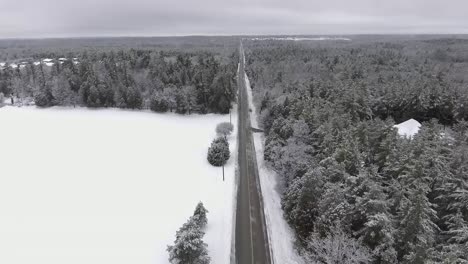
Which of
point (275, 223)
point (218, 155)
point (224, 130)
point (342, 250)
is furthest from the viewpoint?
point (224, 130)

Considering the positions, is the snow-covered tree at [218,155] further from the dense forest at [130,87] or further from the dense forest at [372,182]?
the dense forest at [130,87]

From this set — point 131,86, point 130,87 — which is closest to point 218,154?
point 130,87

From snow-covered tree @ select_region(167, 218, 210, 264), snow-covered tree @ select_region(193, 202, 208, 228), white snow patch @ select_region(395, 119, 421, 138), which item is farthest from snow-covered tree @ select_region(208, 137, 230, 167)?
white snow patch @ select_region(395, 119, 421, 138)

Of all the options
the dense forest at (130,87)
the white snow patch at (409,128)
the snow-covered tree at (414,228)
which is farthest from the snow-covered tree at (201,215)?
the dense forest at (130,87)

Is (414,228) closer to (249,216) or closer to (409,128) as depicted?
(249,216)

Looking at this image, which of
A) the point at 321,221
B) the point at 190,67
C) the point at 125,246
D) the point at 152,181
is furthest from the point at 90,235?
the point at 190,67

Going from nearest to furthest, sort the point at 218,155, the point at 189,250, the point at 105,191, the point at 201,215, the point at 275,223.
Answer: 1. the point at 189,250
2. the point at 201,215
3. the point at 275,223
4. the point at 105,191
5. the point at 218,155

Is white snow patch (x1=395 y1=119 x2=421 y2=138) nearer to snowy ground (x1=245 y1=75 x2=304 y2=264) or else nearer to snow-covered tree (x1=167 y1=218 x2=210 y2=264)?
snowy ground (x1=245 y1=75 x2=304 y2=264)
